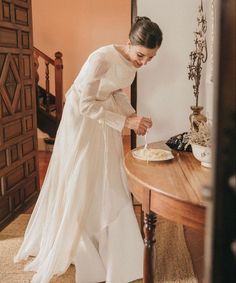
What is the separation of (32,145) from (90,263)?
5.01 ft

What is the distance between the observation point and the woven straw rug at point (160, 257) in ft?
6.57

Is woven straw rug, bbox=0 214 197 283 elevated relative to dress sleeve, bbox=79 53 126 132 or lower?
lower

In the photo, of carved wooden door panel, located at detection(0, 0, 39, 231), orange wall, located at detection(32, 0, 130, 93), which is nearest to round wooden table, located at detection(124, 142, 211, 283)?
carved wooden door panel, located at detection(0, 0, 39, 231)

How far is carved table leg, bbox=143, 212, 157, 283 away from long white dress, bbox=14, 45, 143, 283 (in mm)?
375

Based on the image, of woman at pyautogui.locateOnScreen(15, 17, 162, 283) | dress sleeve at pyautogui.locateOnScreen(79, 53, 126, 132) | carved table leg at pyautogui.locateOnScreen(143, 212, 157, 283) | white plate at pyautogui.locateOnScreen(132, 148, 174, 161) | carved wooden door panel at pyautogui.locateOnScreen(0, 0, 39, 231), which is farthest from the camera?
carved wooden door panel at pyautogui.locateOnScreen(0, 0, 39, 231)

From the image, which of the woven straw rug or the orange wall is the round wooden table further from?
the orange wall

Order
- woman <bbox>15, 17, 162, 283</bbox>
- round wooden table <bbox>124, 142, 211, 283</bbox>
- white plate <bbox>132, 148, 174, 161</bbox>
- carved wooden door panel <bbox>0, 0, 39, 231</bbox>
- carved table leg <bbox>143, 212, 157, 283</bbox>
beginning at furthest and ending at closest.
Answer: carved wooden door panel <bbox>0, 0, 39, 231</bbox> < woman <bbox>15, 17, 162, 283</bbox> < white plate <bbox>132, 148, 174, 161</bbox> < carved table leg <bbox>143, 212, 157, 283</bbox> < round wooden table <bbox>124, 142, 211, 283</bbox>

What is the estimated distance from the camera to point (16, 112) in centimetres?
287

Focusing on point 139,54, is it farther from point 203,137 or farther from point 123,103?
point 203,137

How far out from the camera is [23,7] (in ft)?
9.59

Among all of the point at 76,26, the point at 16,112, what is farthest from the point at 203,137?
the point at 76,26

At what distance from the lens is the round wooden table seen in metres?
1.16

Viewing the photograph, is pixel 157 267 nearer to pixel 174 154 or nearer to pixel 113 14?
pixel 174 154

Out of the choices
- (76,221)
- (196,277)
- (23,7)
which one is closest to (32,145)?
(23,7)
